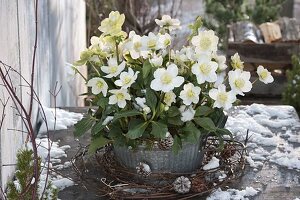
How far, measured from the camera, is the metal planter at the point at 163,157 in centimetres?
207

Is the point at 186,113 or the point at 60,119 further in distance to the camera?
the point at 60,119

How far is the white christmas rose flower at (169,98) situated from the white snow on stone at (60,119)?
0.92 meters

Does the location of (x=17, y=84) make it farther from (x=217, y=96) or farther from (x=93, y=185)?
(x=217, y=96)

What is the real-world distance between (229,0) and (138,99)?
532cm

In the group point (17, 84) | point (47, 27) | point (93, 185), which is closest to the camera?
point (93, 185)

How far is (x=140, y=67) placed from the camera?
2059mm

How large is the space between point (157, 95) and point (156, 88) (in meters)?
0.07

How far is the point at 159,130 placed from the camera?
193 centimetres

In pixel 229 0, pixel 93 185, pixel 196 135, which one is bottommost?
pixel 93 185

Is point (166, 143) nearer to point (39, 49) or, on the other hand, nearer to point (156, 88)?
point (156, 88)

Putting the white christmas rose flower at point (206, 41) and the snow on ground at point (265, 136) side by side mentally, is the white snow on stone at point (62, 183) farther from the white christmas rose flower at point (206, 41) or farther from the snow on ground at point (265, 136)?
the white christmas rose flower at point (206, 41)

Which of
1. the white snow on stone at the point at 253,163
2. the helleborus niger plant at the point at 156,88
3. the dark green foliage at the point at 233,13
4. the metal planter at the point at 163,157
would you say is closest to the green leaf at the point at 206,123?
the helleborus niger plant at the point at 156,88

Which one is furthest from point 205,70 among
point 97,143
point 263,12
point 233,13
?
point 263,12

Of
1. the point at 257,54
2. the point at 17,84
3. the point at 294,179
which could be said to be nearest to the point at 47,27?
the point at 17,84
